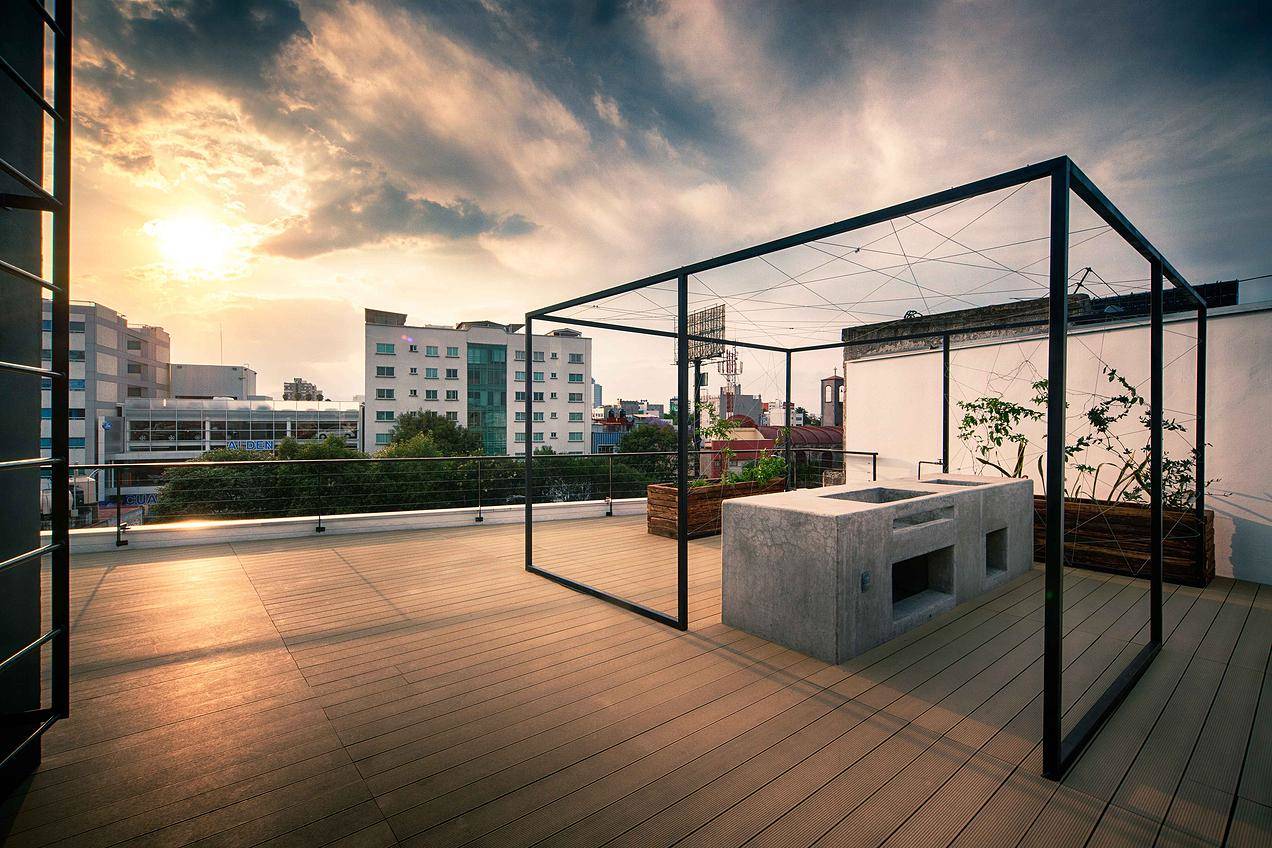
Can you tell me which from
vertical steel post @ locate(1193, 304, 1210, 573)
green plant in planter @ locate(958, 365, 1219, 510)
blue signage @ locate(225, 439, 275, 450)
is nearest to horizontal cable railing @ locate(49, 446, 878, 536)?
green plant in planter @ locate(958, 365, 1219, 510)

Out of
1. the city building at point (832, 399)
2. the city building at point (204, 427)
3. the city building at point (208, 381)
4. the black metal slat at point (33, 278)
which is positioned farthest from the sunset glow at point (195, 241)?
the city building at point (208, 381)

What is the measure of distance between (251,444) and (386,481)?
152 ft

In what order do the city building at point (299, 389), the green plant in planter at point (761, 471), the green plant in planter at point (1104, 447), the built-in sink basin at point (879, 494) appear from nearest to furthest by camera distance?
1. the built-in sink basin at point (879, 494)
2. the green plant in planter at point (1104, 447)
3. the green plant in planter at point (761, 471)
4. the city building at point (299, 389)

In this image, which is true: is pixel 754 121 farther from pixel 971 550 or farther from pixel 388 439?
pixel 388 439

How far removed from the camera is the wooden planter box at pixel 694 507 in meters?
5.36

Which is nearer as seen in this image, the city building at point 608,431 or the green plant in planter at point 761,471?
the green plant in planter at point 761,471

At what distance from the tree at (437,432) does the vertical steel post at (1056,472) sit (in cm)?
3669

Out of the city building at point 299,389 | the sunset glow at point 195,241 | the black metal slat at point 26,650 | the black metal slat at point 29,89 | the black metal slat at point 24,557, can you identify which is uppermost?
the city building at point 299,389

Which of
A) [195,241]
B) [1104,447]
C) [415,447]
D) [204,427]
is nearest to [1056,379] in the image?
[1104,447]

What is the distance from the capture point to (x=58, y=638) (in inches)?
72.3

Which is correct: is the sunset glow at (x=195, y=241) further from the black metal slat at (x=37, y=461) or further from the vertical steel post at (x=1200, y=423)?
the vertical steel post at (x=1200, y=423)

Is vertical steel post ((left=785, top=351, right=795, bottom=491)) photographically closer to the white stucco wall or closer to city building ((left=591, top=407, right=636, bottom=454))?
the white stucco wall

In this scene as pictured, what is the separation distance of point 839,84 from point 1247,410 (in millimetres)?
4414

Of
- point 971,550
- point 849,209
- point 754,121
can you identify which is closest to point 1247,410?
point 971,550
